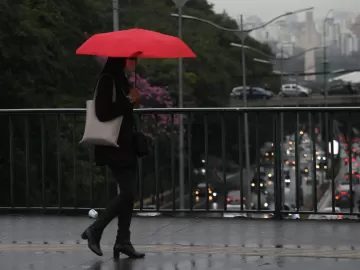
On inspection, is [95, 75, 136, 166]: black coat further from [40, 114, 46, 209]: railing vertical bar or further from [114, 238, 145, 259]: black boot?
[40, 114, 46, 209]: railing vertical bar

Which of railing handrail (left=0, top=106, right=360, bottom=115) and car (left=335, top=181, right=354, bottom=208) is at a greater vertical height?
railing handrail (left=0, top=106, right=360, bottom=115)

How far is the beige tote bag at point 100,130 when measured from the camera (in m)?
7.62

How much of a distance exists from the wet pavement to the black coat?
2.57 feet

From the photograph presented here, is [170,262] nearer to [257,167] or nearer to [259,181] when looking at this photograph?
[257,167]

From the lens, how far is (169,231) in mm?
9453

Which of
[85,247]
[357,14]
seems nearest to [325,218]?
[85,247]

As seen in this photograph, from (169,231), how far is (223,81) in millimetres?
67128

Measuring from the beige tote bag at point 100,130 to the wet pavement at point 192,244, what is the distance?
0.92 m

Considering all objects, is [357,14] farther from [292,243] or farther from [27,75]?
[292,243]

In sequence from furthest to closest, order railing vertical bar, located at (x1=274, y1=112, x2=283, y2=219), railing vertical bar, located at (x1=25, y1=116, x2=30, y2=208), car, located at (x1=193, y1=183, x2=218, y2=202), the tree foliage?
the tree foliage, car, located at (x1=193, y1=183, x2=218, y2=202), railing vertical bar, located at (x1=25, y1=116, x2=30, y2=208), railing vertical bar, located at (x1=274, y1=112, x2=283, y2=219)

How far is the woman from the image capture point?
301 inches

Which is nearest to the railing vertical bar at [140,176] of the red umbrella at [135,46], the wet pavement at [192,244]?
the wet pavement at [192,244]

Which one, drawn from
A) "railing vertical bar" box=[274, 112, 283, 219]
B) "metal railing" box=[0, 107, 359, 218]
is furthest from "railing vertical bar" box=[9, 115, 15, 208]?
"railing vertical bar" box=[274, 112, 283, 219]

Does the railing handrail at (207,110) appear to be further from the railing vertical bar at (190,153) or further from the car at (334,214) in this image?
the car at (334,214)
